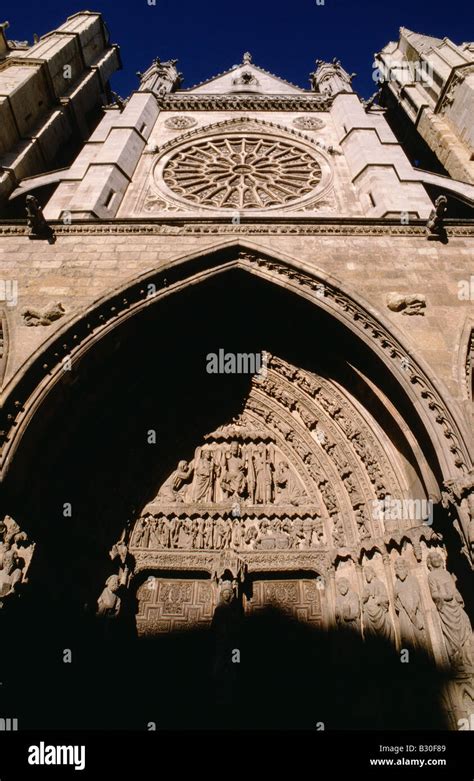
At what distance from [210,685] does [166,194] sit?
869cm

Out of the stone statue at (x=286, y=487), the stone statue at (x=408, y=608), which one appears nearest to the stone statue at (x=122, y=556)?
the stone statue at (x=286, y=487)

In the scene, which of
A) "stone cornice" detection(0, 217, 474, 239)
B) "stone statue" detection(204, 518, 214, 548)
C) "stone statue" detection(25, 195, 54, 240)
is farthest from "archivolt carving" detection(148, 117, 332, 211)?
"stone statue" detection(204, 518, 214, 548)

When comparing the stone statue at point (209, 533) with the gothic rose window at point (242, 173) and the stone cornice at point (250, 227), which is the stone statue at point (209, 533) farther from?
the gothic rose window at point (242, 173)

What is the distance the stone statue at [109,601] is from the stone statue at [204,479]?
4.51ft

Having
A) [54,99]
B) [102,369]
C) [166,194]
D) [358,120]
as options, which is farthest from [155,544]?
[54,99]

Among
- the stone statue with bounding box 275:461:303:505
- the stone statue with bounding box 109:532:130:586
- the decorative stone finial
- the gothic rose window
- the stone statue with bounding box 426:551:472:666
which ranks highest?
the decorative stone finial

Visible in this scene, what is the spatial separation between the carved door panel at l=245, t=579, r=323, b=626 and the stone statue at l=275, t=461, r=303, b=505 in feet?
3.12

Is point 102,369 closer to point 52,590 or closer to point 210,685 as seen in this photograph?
point 52,590

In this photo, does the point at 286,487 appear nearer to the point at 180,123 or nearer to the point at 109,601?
the point at 109,601

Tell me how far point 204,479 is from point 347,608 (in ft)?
7.41

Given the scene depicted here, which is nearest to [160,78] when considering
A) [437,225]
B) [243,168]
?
[243,168]

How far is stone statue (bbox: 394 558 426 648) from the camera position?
4004 millimetres

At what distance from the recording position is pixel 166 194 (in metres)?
9.43

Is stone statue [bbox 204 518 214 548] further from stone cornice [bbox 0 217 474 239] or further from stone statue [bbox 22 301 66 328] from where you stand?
stone cornice [bbox 0 217 474 239]
